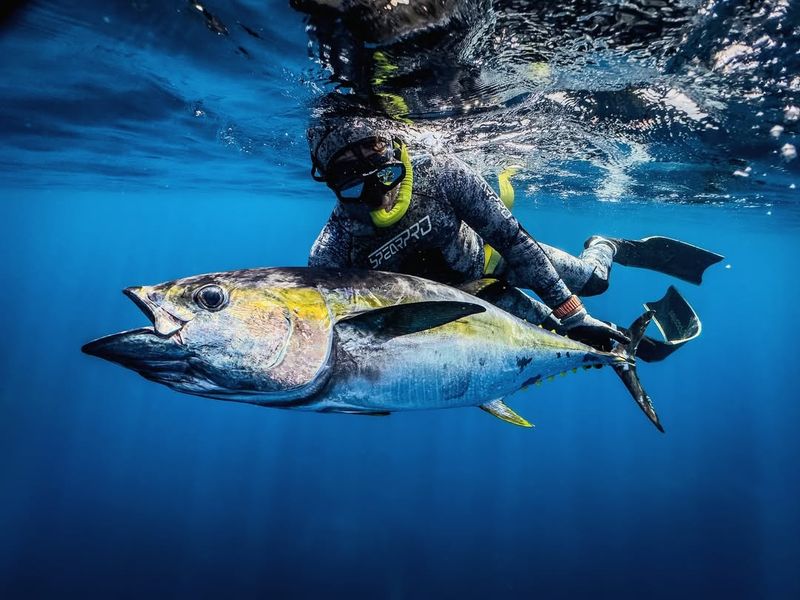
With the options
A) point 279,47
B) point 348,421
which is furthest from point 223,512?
point 279,47

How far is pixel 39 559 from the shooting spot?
69.7 feet

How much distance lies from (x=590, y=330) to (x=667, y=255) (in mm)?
3654

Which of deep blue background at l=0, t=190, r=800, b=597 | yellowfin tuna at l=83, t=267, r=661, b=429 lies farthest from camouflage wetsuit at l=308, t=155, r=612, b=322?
deep blue background at l=0, t=190, r=800, b=597

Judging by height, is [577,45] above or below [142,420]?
above

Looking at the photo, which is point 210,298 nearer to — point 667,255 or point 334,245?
point 334,245

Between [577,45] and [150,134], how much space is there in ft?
37.3

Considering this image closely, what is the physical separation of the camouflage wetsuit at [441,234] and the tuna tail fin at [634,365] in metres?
0.53

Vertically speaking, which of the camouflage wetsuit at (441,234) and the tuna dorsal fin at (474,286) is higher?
the camouflage wetsuit at (441,234)

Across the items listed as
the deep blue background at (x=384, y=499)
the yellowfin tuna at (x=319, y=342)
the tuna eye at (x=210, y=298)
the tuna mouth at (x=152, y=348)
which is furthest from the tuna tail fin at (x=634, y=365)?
the deep blue background at (x=384, y=499)

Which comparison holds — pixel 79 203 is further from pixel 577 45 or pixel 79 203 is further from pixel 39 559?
pixel 577 45

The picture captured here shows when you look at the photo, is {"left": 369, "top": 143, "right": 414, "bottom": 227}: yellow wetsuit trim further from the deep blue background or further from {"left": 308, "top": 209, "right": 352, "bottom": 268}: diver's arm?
the deep blue background

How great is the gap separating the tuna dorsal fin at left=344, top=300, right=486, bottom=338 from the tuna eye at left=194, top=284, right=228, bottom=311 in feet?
1.66

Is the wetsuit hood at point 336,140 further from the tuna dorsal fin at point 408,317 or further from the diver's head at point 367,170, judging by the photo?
the tuna dorsal fin at point 408,317

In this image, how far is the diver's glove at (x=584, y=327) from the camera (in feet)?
10.4
